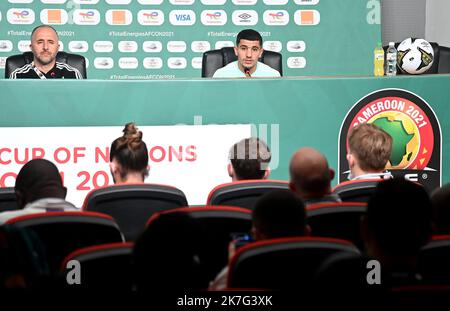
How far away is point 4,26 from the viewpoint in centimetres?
856

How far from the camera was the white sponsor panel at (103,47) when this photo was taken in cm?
874

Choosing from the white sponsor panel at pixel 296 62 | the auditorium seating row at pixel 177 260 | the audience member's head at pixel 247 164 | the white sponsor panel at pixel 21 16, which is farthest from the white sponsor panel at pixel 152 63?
the auditorium seating row at pixel 177 260

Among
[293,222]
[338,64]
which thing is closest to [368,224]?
[293,222]

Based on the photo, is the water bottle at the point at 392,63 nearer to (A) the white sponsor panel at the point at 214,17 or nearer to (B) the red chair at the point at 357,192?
(B) the red chair at the point at 357,192

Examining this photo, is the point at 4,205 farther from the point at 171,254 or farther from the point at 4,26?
the point at 4,26

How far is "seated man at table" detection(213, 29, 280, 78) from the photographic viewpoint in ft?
22.2

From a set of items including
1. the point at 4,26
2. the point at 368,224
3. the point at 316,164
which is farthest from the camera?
the point at 4,26

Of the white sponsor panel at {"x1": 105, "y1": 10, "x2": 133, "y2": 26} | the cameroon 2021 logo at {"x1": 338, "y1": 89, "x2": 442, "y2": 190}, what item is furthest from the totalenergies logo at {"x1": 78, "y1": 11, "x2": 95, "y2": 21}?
the cameroon 2021 logo at {"x1": 338, "y1": 89, "x2": 442, "y2": 190}

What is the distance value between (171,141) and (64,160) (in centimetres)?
72

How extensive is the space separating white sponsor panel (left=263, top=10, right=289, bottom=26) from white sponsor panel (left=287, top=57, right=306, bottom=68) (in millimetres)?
395

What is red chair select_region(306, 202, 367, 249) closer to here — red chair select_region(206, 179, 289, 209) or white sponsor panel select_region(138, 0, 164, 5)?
red chair select_region(206, 179, 289, 209)

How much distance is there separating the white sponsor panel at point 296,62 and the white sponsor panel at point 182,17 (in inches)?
44.9

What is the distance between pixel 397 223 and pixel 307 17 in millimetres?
6607
